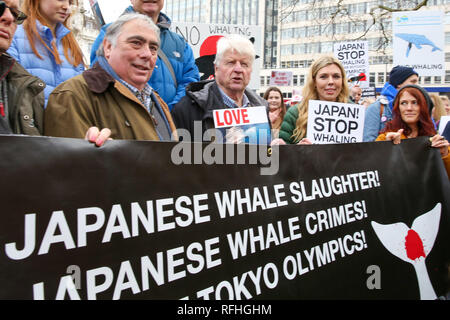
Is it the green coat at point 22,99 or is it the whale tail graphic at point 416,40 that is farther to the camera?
the whale tail graphic at point 416,40

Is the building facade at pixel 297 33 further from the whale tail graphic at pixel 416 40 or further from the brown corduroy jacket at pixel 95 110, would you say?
the brown corduroy jacket at pixel 95 110

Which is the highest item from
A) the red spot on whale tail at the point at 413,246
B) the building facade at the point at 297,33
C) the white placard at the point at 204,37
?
the building facade at the point at 297,33

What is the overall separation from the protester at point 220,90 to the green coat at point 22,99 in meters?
1.07

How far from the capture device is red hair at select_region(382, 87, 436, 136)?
321cm

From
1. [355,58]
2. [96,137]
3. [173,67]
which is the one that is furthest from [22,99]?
[355,58]

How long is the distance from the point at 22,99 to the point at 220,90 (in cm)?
149

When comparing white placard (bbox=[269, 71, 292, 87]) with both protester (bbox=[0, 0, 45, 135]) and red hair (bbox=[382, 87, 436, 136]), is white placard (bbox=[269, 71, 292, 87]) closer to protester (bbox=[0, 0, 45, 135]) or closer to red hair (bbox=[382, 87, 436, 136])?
red hair (bbox=[382, 87, 436, 136])

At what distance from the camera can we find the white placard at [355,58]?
24.8 feet

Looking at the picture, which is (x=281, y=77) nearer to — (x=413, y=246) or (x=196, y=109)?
(x=196, y=109)

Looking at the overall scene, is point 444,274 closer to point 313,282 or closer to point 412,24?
point 313,282

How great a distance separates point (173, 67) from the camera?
327 cm

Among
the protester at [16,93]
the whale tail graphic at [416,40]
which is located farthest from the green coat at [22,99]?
the whale tail graphic at [416,40]

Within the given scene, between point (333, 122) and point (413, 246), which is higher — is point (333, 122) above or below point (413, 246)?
above

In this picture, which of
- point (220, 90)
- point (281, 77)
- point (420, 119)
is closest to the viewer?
point (220, 90)
